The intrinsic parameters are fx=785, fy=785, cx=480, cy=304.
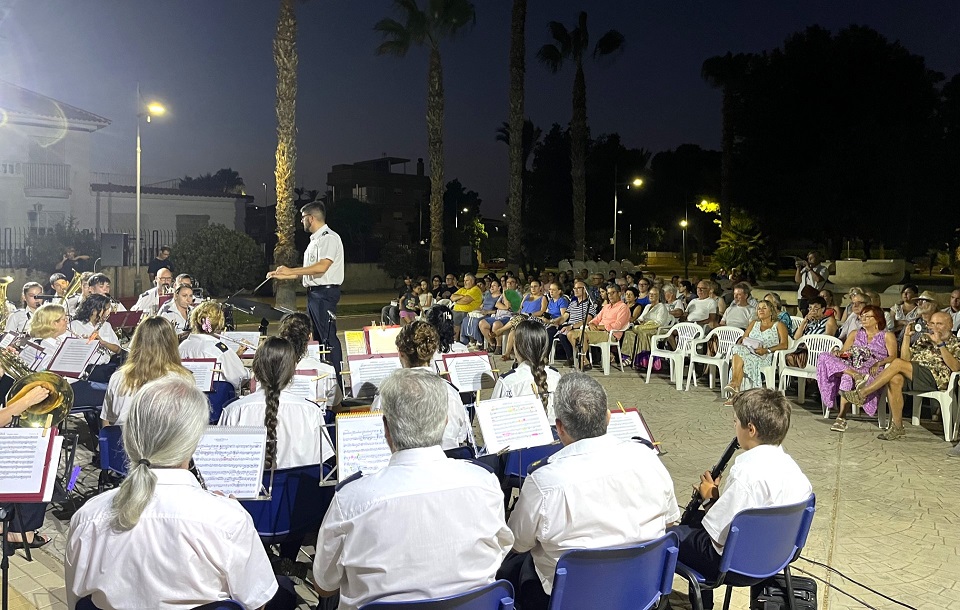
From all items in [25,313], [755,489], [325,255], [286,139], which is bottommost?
[755,489]

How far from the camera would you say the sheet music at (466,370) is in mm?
5652

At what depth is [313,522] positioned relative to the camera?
370cm

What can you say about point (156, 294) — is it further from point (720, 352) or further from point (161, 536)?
point (161, 536)

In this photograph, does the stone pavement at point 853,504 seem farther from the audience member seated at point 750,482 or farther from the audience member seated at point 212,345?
the audience member seated at point 212,345

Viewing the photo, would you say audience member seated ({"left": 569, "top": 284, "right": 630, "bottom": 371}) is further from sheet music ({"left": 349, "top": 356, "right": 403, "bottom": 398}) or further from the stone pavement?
sheet music ({"left": 349, "top": 356, "right": 403, "bottom": 398})

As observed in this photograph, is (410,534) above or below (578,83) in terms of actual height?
below

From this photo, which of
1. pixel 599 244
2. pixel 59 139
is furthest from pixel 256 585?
pixel 599 244

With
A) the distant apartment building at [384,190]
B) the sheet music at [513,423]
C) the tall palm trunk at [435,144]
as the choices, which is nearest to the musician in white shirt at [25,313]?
the sheet music at [513,423]

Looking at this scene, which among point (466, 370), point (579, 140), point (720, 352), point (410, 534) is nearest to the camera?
point (410, 534)

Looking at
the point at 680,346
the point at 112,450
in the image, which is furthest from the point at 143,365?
the point at 680,346

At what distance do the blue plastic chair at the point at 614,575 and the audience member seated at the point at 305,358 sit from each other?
3043 mm

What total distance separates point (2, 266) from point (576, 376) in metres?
24.1

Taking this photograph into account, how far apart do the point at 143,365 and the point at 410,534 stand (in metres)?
3.04

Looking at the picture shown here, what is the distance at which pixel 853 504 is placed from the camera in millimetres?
5570
